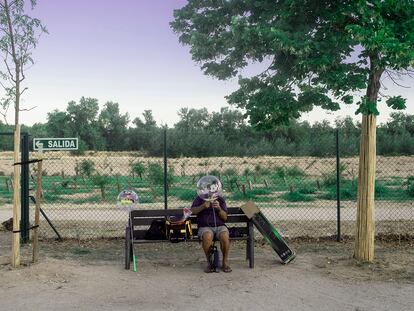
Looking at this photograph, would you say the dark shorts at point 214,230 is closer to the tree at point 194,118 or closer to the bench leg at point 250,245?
the bench leg at point 250,245

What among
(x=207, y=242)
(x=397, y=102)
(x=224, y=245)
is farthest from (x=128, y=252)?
(x=397, y=102)

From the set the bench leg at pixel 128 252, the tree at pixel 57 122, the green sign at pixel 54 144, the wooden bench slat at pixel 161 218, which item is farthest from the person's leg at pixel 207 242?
the tree at pixel 57 122

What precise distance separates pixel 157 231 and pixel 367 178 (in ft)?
10.3

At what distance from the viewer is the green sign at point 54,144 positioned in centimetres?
863

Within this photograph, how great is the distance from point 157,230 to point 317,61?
328 cm

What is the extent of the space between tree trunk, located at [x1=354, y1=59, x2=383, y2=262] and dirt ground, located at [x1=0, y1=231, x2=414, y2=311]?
29 cm

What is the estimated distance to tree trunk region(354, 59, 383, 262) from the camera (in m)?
8.41

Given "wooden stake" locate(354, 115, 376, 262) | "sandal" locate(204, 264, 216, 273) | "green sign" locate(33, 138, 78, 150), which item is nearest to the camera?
"sandal" locate(204, 264, 216, 273)

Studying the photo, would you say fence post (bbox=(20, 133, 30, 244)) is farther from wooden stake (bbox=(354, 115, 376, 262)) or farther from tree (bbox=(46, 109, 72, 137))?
tree (bbox=(46, 109, 72, 137))

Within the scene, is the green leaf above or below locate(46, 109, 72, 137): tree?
below

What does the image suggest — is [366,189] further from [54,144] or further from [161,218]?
[54,144]

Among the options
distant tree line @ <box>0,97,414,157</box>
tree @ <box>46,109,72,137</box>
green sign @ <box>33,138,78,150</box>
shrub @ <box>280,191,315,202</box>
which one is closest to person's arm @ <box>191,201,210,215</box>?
green sign @ <box>33,138,78,150</box>

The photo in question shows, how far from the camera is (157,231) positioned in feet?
28.0

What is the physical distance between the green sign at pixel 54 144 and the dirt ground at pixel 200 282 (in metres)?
1.66
